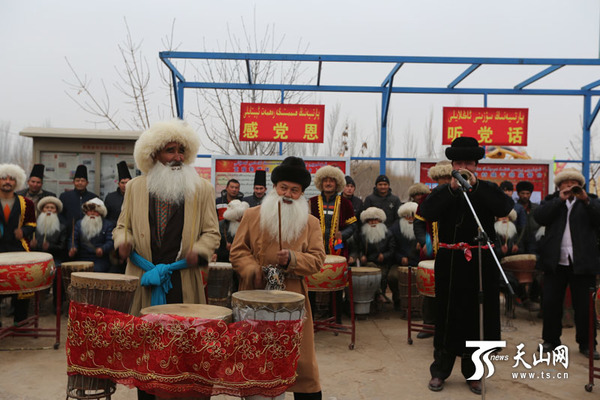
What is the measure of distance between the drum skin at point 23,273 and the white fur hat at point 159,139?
221cm

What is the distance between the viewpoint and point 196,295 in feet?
10.9

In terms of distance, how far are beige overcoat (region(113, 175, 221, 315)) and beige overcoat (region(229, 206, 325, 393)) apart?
0.20 m

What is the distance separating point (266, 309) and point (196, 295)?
2.89 feet

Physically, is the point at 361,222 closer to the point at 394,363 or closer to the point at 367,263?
the point at 367,263

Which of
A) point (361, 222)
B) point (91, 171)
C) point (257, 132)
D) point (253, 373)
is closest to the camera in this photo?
point (253, 373)

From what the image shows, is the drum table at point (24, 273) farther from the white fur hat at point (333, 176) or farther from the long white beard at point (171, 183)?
the white fur hat at point (333, 176)

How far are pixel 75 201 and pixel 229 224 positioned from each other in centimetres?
226

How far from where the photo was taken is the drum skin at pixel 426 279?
527 cm

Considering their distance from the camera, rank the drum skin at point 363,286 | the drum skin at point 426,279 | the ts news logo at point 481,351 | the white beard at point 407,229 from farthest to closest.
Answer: the white beard at point 407,229 → the drum skin at point 363,286 → the drum skin at point 426,279 → the ts news logo at point 481,351

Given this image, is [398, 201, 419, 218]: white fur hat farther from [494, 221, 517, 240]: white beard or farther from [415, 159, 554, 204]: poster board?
[415, 159, 554, 204]: poster board

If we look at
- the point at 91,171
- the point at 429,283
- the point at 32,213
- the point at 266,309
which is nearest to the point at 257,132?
the point at 91,171

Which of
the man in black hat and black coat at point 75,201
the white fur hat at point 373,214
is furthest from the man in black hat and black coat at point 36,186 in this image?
the white fur hat at point 373,214

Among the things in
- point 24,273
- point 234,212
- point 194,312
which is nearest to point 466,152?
point 194,312

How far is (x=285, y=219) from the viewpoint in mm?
3367
